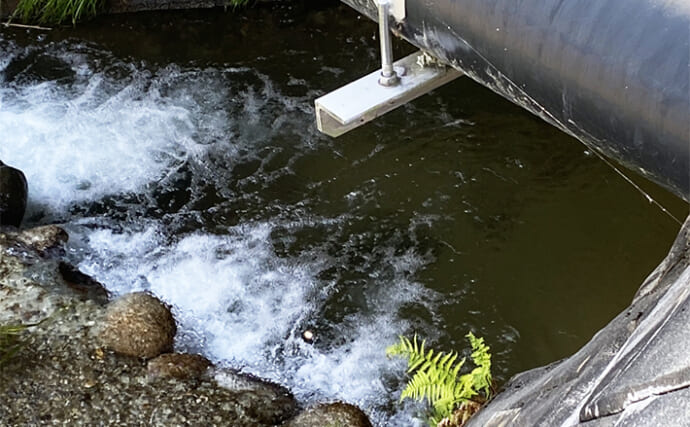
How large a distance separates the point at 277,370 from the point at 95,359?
1025 millimetres

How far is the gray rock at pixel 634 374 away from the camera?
1.55m

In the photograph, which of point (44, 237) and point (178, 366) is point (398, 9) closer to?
point (178, 366)

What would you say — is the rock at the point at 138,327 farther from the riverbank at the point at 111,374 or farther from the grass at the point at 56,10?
the grass at the point at 56,10

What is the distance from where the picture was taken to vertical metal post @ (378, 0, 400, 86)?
3.12 m

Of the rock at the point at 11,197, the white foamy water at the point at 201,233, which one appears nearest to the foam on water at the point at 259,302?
the white foamy water at the point at 201,233

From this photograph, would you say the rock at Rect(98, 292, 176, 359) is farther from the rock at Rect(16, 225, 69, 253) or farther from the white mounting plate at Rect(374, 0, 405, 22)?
the white mounting plate at Rect(374, 0, 405, 22)

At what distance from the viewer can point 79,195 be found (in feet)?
19.4

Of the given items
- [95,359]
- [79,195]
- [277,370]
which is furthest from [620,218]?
[79,195]

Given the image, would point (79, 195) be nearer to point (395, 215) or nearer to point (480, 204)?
point (395, 215)

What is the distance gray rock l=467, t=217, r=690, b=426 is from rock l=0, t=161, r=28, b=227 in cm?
391

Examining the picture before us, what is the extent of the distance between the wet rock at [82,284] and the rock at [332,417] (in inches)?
61.0

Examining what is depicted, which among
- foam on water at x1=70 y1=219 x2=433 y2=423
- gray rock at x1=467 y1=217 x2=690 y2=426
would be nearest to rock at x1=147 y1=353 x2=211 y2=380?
foam on water at x1=70 y1=219 x2=433 y2=423

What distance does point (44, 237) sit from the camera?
17.2ft

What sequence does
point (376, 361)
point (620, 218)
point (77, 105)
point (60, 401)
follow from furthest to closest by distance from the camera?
point (77, 105) → point (620, 218) → point (376, 361) → point (60, 401)
